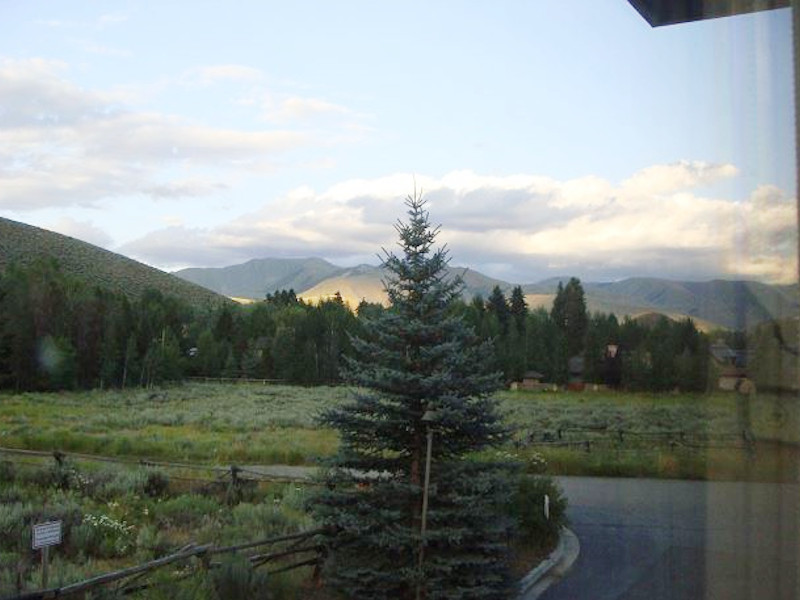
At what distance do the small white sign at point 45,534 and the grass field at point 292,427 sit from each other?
290 centimetres

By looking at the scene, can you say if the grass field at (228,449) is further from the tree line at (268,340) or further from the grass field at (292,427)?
the tree line at (268,340)

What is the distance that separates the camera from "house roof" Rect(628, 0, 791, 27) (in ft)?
6.16

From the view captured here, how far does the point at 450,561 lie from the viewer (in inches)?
237

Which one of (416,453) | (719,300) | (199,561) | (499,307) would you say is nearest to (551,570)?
(416,453)

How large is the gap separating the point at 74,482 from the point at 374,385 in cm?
515

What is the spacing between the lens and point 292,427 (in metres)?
13.7

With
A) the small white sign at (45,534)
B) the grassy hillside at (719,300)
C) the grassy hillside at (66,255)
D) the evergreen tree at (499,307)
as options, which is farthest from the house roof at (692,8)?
the grassy hillside at (66,255)

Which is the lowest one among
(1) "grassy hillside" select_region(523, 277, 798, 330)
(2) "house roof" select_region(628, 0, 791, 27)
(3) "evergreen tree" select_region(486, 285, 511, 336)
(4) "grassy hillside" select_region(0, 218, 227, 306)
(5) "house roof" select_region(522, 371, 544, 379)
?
(5) "house roof" select_region(522, 371, 544, 379)

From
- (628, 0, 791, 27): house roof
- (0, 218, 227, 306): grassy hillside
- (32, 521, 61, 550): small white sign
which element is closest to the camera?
(628, 0, 791, 27): house roof

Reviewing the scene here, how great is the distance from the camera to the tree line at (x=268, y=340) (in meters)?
3.43

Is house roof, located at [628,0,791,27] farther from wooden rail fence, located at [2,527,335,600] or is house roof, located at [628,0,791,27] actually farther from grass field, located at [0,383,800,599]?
wooden rail fence, located at [2,527,335,600]

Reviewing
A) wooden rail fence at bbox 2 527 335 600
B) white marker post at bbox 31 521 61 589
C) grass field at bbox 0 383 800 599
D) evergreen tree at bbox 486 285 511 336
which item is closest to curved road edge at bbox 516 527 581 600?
grass field at bbox 0 383 800 599

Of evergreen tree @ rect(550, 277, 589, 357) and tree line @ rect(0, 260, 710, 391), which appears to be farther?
evergreen tree @ rect(550, 277, 589, 357)

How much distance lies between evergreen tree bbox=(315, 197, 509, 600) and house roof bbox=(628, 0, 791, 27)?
14.2ft
